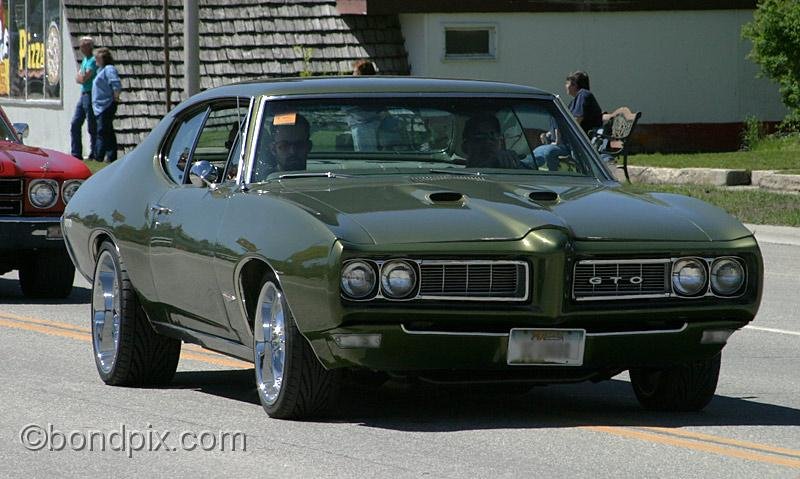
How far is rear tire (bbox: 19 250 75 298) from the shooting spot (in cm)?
1308

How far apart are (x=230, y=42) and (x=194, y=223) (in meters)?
20.9

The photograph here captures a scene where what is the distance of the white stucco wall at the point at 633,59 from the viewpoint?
2792 centimetres

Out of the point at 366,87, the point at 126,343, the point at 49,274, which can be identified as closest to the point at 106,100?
the point at 49,274

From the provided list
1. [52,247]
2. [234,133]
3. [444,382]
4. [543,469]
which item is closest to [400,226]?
[444,382]

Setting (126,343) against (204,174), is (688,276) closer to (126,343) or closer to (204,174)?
(204,174)

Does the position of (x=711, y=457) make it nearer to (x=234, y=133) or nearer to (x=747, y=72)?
(x=234, y=133)

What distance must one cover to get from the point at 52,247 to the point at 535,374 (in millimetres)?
6228

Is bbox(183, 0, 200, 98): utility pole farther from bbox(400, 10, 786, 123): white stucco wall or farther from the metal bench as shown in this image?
bbox(400, 10, 786, 123): white stucco wall

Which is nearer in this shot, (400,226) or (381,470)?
(381,470)

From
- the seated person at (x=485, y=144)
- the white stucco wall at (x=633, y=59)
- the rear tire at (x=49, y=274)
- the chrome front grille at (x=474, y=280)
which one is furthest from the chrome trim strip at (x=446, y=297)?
the white stucco wall at (x=633, y=59)

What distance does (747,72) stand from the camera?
2888 cm

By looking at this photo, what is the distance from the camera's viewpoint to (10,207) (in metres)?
12.8

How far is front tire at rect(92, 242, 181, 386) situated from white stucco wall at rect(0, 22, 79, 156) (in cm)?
1999

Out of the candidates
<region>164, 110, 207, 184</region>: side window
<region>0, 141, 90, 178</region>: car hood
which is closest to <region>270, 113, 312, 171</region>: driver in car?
<region>164, 110, 207, 184</region>: side window
